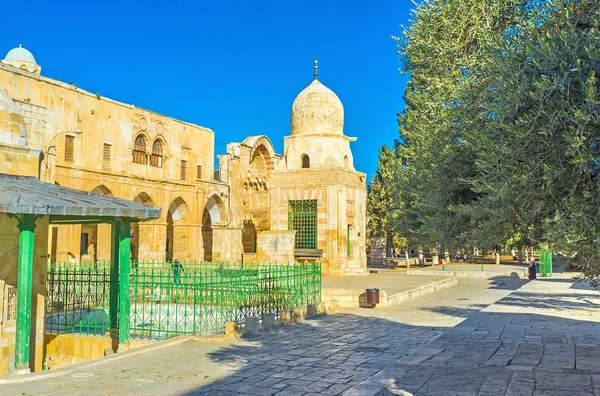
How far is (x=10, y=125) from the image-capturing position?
9492 mm

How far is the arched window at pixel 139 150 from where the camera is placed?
88.5ft

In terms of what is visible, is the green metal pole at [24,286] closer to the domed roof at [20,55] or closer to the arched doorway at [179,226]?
the arched doorway at [179,226]

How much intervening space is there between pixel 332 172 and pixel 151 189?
9.45m

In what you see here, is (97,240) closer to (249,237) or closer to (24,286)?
(249,237)

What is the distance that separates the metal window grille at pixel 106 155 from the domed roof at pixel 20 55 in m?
9.40

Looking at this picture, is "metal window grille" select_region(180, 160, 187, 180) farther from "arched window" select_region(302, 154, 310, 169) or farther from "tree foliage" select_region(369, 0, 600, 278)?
"tree foliage" select_region(369, 0, 600, 278)

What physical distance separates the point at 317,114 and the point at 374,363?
18.9m

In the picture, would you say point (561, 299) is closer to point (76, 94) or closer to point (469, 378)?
point (469, 378)

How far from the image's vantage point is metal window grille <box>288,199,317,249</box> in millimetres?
24891

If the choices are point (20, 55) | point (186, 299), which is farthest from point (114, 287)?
point (20, 55)

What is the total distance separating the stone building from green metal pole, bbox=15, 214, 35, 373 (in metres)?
12.3

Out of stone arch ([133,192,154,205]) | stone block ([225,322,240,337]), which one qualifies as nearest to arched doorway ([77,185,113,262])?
stone arch ([133,192,154,205])

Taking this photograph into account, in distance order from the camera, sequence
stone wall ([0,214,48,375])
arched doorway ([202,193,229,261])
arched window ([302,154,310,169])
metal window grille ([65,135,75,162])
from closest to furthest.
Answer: stone wall ([0,214,48,375])
metal window grille ([65,135,75,162])
arched window ([302,154,310,169])
arched doorway ([202,193,229,261])

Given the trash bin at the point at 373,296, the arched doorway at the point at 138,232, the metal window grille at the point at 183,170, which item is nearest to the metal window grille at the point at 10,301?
the trash bin at the point at 373,296
